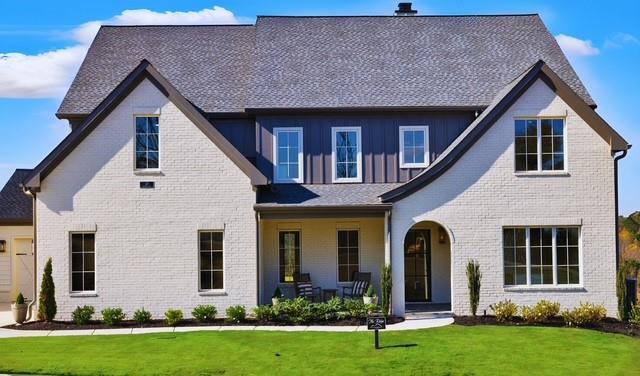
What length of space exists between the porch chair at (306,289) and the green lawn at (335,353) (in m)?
4.09

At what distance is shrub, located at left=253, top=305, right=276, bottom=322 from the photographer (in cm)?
2083

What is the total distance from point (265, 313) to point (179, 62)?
10.4 metres

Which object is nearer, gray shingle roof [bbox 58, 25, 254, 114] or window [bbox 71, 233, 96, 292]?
window [bbox 71, 233, 96, 292]

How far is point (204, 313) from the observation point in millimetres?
21141

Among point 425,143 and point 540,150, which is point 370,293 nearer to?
point 425,143

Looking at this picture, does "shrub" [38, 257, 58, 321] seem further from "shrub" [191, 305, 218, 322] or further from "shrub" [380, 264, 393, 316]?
"shrub" [380, 264, 393, 316]

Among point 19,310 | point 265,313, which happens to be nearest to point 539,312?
point 265,313

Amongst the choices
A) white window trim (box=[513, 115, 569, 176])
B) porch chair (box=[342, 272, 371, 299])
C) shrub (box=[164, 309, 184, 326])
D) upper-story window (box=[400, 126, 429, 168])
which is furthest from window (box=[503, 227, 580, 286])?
shrub (box=[164, 309, 184, 326])

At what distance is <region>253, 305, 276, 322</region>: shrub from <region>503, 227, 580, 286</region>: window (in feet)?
21.2

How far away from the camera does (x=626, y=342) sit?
17953 millimetres

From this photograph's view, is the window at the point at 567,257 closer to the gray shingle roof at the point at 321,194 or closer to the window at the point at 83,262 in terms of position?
the gray shingle roof at the point at 321,194

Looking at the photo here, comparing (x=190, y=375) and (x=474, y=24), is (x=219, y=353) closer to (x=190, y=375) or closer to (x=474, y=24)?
(x=190, y=375)

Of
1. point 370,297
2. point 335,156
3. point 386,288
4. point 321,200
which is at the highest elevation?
point 335,156

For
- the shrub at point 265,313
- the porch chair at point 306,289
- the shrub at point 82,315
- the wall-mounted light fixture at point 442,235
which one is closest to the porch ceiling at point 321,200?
the wall-mounted light fixture at point 442,235
